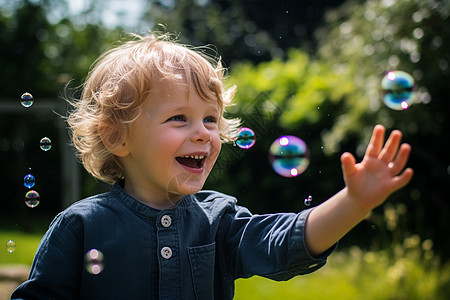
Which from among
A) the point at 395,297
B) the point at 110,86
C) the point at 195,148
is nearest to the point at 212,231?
the point at 195,148

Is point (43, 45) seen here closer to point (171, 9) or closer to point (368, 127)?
point (171, 9)

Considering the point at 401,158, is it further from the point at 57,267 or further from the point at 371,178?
the point at 57,267

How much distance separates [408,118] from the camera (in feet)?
14.1

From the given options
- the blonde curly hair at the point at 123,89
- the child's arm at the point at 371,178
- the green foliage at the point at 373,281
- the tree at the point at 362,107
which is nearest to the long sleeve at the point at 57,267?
the blonde curly hair at the point at 123,89

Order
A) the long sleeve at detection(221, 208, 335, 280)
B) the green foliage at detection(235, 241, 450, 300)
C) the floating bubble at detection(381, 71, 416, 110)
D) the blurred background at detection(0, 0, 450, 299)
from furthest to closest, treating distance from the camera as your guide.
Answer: the blurred background at detection(0, 0, 450, 299)
the green foliage at detection(235, 241, 450, 300)
the floating bubble at detection(381, 71, 416, 110)
the long sleeve at detection(221, 208, 335, 280)

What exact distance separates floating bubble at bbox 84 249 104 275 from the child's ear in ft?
1.00

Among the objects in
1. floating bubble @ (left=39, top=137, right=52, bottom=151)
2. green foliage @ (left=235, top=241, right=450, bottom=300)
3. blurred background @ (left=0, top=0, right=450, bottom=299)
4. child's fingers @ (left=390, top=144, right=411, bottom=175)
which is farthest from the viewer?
blurred background @ (left=0, top=0, right=450, bottom=299)

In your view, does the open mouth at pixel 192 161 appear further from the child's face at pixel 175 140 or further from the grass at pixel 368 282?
the grass at pixel 368 282

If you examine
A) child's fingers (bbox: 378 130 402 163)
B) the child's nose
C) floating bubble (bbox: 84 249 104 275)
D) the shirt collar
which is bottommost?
floating bubble (bbox: 84 249 104 275)

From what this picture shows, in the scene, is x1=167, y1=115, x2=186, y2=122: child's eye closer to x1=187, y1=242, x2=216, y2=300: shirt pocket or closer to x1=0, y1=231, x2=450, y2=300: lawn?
x1=187, y1=242, x2=216, y2=300: shirt pocket

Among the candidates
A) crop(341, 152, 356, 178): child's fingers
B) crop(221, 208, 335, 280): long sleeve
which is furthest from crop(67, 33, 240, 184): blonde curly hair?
crop(341, 152, 356, 178): child's fingers

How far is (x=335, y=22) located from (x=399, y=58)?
3.23m

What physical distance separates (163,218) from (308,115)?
14.6 feet

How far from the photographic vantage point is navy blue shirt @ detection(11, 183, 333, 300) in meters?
1.42
